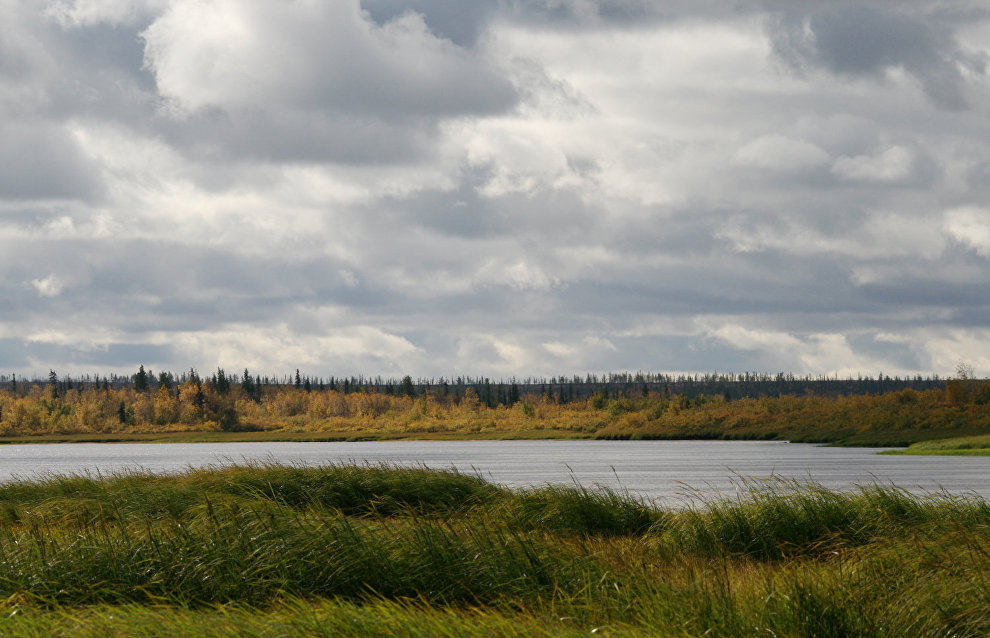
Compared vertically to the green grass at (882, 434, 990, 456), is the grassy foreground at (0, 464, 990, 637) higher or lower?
higher

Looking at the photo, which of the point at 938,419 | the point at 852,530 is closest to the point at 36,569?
the point at 852,530

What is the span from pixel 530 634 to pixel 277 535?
6.08 m

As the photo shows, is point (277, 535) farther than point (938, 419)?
No

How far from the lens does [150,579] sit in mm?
14617

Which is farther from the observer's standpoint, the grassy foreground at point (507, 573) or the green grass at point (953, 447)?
the green grass at point (953, 447)

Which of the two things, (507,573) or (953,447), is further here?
(953,447)

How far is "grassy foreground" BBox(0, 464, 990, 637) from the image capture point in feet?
37.8

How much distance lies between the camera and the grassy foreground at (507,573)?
11531 mm

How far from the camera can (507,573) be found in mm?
14883

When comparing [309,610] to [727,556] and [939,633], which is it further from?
[727,556]

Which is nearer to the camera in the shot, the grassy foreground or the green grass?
the grassy foreground

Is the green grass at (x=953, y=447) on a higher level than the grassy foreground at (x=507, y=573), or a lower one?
lower

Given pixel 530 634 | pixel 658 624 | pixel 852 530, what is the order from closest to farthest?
1. pixel 530 634
2. pixel 658 624
3. pixel 852 530

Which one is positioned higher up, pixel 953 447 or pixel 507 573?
pixel 507 573
